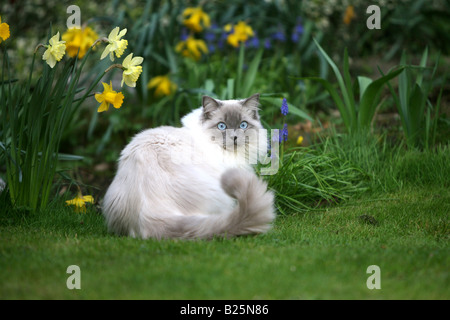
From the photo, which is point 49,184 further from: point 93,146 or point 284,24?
point 284,24

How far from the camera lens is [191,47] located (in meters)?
6.62

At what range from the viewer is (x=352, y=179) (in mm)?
4652

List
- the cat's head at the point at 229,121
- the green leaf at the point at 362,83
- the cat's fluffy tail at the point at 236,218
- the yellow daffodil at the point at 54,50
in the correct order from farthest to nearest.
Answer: the green leaf at the point at 362,83 < the cat's head at the point at 229,121 < the yellow daffodil at the point at 54,50 < the cat's fluffy tail at the point at 236,218

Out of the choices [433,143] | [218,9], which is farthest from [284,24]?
[433,143]

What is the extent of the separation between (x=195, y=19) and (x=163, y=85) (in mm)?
987

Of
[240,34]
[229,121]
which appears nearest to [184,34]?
[240,34]

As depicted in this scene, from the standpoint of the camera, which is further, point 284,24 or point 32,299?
point 284,24

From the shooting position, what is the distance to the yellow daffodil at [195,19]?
6660mm

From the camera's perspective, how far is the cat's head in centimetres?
378

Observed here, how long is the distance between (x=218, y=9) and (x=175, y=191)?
4890mm

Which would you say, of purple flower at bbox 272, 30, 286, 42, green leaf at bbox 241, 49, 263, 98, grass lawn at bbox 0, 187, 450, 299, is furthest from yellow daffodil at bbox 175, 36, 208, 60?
grass lawn at bbox 0, 187, 450, 299

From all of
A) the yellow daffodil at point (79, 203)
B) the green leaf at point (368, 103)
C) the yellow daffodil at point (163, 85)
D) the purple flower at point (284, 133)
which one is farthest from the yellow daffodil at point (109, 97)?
the yellow daffodil at point (163, 85)

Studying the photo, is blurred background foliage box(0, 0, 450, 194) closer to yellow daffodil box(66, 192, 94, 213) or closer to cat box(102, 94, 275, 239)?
yellow daffodil box(66, 192, 94, 213)

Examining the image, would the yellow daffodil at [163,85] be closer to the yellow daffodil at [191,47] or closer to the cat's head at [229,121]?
the yellow daffodil at [191,47]
